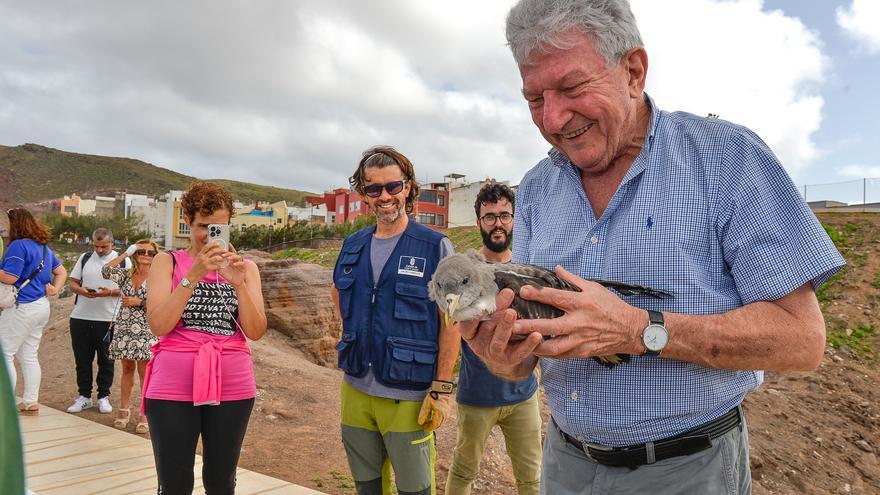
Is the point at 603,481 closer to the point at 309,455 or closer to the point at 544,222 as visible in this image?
the point at 544,222

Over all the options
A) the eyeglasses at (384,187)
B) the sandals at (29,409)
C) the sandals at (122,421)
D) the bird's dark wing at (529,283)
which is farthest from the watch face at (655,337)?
the sandals at (29,409)

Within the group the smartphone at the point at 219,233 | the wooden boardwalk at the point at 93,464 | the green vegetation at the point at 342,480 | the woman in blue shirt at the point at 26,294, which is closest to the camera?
the smartphone at the point at 219,233

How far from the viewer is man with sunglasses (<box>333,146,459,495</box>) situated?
149 inches

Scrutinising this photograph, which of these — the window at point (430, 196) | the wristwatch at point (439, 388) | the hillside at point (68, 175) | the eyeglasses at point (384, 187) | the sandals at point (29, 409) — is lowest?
the sandals at point (29, 409)

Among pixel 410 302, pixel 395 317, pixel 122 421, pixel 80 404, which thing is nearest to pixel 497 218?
pixel 410 302

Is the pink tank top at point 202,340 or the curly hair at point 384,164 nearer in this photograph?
the pink tank top at point 202,340

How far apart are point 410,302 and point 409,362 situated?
42 cm

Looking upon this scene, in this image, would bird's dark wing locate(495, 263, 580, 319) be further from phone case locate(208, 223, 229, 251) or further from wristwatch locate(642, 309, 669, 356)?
phone case locate(208, 223, 229, 251)

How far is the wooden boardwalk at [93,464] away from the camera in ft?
17.4

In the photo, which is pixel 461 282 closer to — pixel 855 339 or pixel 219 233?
pixel 219 233

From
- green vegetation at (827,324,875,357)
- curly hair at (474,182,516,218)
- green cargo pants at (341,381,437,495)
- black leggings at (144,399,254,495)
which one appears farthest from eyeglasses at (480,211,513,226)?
green vegetation at (827,324,875,357)

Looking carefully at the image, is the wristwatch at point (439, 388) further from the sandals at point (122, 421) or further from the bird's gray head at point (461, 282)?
the sandals at point (122, 421)

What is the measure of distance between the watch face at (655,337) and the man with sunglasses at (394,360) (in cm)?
200

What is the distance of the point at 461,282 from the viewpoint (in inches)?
86.9
